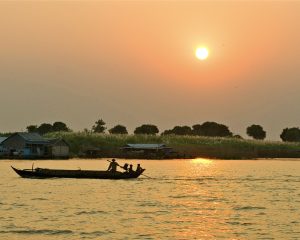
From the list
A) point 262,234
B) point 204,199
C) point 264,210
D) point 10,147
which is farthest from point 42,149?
point 262,234

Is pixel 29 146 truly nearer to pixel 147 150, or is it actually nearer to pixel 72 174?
pixel 147 150

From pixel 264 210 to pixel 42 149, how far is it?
283ft

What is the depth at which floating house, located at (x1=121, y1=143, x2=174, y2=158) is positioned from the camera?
139875 mm

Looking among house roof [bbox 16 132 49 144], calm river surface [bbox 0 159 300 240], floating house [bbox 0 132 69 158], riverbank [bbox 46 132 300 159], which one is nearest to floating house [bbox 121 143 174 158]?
riverbank [bbox 46 132 300 159]

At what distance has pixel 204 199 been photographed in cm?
5041

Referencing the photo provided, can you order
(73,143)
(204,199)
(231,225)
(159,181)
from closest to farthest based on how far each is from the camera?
1. (231,225)
2. (204,199)
3. (159,181)
4. (73,143)

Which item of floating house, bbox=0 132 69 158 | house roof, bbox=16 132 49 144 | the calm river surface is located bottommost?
the calm river surface

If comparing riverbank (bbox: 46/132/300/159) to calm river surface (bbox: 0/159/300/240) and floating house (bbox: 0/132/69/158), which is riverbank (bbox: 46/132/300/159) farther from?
calm river surface (bbox: 0/159/300/240)

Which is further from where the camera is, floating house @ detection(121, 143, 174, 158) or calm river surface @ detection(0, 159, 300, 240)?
floating house @ detection(121, 143, 174, 158)

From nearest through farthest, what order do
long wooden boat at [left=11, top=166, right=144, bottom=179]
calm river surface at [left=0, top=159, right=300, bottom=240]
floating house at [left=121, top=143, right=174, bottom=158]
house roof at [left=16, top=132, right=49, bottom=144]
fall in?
calm river surface at [left=0, top=159, right=300, bottom=240]
long wooden boat at [left=11, top=166, right=144, bottom=179]
house roof at [left=16, top=132, right=49, bottom=144]
floating house at [left=121, top=143, right=174, bottom=158]

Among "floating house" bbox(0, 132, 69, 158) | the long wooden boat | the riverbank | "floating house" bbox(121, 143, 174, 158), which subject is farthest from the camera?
the riverbank

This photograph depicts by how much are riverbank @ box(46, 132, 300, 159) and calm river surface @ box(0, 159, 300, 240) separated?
2948 inches

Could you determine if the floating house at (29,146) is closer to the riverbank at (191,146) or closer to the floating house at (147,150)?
the riverbank at (191,146)

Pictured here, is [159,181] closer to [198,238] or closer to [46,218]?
[46,218]
